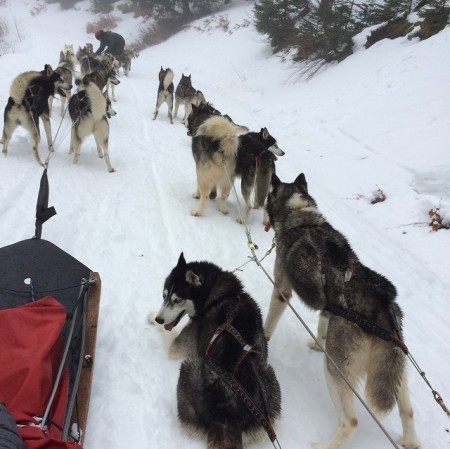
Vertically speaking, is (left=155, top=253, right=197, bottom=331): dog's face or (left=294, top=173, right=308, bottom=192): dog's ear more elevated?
(left=294, top=173, right=308, bottom=192): dog's ear

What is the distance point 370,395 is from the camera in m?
1.92

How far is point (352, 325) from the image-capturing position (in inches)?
78.4

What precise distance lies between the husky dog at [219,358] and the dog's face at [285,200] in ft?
2.38

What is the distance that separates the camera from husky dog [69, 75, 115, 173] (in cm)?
525

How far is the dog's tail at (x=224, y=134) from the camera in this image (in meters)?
4.34

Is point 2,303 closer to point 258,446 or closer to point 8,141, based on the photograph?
point 258,446

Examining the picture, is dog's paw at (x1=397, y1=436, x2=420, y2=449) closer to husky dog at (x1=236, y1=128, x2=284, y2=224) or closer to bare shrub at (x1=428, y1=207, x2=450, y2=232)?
bare shrub at (x1=428, y1=207, x2=450, y2=232)

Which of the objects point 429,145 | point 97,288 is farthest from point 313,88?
point 97,288

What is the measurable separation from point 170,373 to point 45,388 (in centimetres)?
88

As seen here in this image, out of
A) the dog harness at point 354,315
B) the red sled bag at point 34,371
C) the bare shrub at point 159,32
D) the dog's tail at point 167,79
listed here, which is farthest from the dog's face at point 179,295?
the bare shrub at point 159,32

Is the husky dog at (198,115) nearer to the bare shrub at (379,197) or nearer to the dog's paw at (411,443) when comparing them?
the bare shrub at (379,197)

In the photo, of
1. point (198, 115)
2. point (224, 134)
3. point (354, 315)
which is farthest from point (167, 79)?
point (354, 315)

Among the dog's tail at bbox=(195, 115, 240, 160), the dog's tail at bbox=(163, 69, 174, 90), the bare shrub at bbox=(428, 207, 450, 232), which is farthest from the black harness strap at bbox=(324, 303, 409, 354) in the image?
the dog's tail at bbox=(163, 69, 174, 90)

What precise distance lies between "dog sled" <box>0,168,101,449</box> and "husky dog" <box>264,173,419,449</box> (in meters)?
1.40
